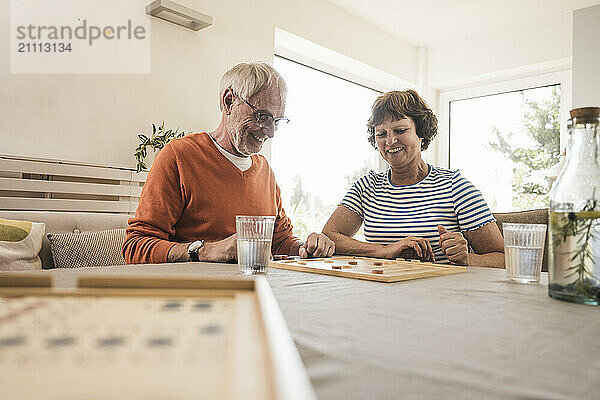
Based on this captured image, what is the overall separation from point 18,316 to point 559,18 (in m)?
4.29

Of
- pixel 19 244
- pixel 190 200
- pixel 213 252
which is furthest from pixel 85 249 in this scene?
pixel 213 252

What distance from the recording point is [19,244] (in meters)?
1.56

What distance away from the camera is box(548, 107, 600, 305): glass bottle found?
1.94 feet

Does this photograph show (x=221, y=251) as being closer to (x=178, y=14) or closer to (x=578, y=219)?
(x=578, y=219)

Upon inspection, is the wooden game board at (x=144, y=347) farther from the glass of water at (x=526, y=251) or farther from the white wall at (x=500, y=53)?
the white wall at (x=500, y=53)

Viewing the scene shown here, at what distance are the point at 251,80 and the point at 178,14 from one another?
4.09 ft

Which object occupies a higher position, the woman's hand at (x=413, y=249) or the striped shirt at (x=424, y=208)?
the striped shirt at (x=424, y=208)

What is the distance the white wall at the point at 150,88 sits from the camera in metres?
2.04

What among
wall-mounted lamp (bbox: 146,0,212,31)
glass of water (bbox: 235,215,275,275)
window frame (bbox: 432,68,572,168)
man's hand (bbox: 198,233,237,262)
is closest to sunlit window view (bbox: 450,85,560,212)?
window frame (bbox: 432,68,572,168)

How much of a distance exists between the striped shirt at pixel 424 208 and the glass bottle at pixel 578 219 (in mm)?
879

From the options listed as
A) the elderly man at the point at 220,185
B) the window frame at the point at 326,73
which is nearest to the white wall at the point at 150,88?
the window frame at the point at 326,73

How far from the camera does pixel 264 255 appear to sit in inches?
33.3

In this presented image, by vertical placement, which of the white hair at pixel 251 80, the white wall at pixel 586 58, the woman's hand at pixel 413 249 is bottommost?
the woman's hand at pixel 413 249

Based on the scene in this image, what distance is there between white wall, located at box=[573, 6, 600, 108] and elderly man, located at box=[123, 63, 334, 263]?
2.47m
